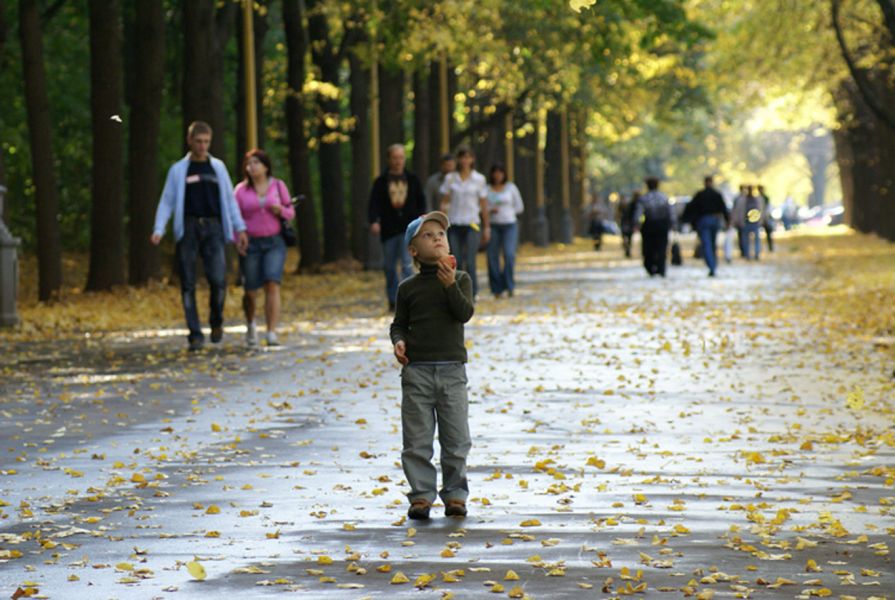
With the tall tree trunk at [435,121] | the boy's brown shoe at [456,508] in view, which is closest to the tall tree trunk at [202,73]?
the tall tree trunk at [435,121]

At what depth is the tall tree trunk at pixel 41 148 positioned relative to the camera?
2934cm

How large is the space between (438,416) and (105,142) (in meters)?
20.4

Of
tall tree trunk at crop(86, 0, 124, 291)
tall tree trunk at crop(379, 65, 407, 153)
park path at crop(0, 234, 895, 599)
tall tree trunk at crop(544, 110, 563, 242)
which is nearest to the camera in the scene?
park path at crop(0, 234, 895, 599)

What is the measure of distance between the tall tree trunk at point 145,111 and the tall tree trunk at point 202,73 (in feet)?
1.75

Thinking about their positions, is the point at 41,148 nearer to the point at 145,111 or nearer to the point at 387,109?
the point at 145,111

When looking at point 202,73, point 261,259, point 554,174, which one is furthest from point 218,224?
point 554,174

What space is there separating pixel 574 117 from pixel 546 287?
3397 cm

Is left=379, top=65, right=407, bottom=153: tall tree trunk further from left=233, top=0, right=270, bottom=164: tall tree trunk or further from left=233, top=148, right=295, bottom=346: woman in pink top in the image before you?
left=233, top=148, right=295, bottom=346: woman in pink top

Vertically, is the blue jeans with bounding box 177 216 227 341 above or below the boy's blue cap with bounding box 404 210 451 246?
below

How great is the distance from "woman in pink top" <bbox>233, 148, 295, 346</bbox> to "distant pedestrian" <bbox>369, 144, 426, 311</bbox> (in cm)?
322

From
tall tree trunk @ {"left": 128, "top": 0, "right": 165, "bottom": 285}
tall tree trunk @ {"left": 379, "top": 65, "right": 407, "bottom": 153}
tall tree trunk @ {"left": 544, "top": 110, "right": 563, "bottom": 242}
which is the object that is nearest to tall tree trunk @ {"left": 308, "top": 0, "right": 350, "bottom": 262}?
tall tree trunk @ {"left": 379, "top": 65, "right": 407, "bottom": 153}

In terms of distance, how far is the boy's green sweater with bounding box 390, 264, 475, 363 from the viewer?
357 inches

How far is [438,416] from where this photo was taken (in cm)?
915

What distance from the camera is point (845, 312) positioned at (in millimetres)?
24688
